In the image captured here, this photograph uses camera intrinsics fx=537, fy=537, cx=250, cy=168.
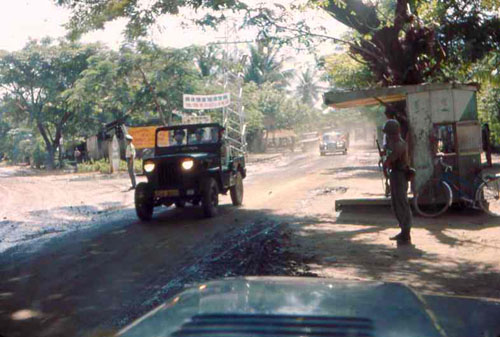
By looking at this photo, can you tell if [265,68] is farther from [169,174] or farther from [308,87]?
[169,174]

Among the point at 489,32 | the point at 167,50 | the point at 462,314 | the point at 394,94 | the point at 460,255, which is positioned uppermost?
the point at 167,50

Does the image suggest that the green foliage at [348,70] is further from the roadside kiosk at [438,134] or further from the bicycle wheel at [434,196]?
the bicycle wheel at [434,196]

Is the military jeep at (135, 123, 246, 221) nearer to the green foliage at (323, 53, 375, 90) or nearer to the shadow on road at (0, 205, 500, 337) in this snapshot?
the shadow on road at (0, 205, 500, 337)

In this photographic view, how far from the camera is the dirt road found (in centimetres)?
535

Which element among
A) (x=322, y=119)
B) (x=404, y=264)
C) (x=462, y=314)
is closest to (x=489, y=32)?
(x=404, y=264)

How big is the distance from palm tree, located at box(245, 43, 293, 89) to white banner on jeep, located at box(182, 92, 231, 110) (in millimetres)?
25184

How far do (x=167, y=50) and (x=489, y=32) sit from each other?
20711 mm

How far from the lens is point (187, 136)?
12.4 m

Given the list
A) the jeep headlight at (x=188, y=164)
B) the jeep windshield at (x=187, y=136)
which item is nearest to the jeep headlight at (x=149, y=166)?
the jeep headlight at (x=188, y=164)

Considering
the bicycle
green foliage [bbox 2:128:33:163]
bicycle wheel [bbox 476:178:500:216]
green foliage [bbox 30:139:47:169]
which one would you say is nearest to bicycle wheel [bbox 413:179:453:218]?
the bicycle

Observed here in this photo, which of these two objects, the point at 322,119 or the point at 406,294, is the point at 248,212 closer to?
the point at 406,294

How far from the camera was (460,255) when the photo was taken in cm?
722

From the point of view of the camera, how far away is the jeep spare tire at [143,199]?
10.8 meters

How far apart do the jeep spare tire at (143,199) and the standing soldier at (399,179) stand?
507 centimetres
